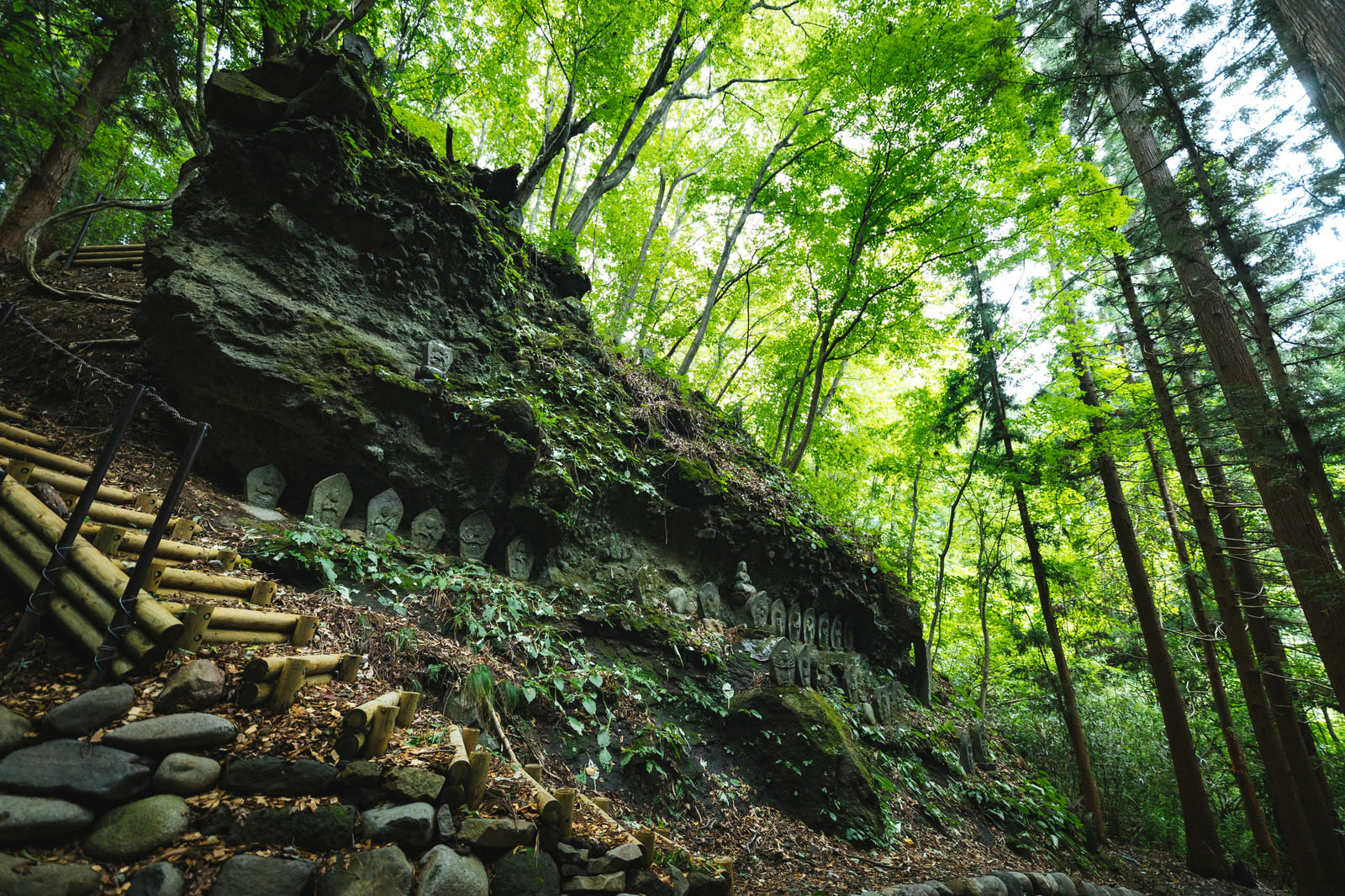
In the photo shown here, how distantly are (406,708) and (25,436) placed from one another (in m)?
4.50

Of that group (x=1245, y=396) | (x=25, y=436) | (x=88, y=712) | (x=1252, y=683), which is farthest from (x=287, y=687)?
(x=1252, y=683)

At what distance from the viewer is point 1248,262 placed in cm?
660

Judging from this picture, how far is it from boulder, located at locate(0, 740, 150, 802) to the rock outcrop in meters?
3.51

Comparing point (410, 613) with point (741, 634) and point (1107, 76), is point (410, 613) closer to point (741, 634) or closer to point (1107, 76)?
point (741, 634)

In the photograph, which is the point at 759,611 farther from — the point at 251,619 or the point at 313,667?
the point at 251,619

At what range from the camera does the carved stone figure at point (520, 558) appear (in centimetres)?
602

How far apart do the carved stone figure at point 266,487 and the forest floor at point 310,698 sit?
146 millimetres

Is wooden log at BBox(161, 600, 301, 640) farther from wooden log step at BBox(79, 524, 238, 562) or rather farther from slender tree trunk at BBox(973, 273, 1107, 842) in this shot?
slender tree trunk at BBox(973, 273, 1107, 842)

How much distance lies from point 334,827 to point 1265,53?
36.7ft

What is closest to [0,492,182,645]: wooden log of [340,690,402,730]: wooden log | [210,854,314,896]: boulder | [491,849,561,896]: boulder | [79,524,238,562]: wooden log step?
[79,524,238,562]: wooden log step

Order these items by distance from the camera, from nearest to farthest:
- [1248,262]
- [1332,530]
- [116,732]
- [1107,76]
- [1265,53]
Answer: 1. [116,732]
2. [1332,530]
3. [1265,53]
4. [1248,262]
5. [1107,76]

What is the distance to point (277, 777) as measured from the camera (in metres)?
2.43

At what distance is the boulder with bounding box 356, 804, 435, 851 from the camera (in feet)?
7.88

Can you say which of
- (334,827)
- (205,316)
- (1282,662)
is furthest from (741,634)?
(1282,662)
